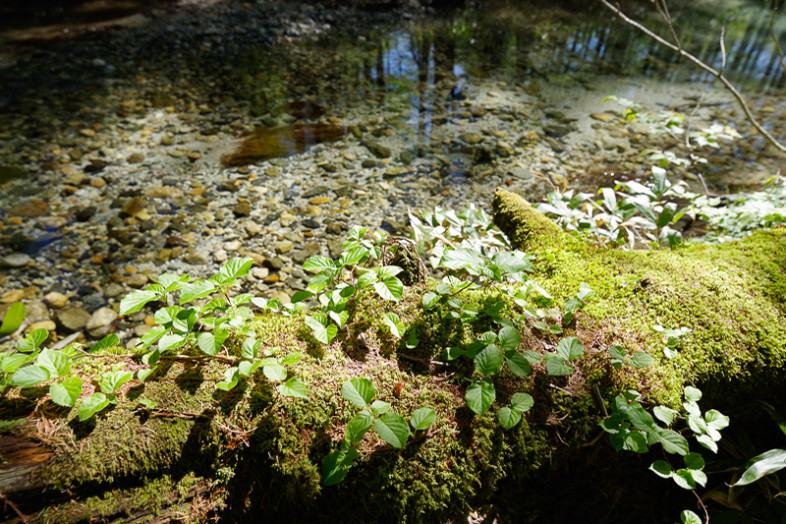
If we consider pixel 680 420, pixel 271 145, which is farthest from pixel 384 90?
pixel 680 420

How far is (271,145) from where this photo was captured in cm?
554

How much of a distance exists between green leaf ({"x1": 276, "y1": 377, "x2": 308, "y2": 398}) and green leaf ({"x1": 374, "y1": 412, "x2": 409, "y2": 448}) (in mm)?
272

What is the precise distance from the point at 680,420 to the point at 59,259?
15.9ft

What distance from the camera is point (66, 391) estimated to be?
4.28ft

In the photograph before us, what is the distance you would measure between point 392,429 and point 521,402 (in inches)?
18.9

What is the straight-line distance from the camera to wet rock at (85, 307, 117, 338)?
129 inches

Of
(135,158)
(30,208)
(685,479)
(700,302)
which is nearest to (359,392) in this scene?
(685,479)

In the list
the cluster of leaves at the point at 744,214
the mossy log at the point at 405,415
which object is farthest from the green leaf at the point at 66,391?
the cluster of leaves at the point at 744,214

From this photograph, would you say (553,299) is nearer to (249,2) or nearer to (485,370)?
(485,370)

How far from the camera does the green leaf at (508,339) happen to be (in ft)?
4.86

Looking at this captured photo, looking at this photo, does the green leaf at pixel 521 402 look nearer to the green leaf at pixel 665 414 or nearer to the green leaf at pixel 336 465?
the green leaf at pixel 665 414

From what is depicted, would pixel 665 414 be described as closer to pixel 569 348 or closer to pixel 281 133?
pixel 569 348

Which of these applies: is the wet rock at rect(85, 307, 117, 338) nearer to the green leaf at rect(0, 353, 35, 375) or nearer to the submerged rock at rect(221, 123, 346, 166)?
the green leaf at rect(0, 353, 35, 375)

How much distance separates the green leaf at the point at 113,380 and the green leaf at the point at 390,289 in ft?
3.12
